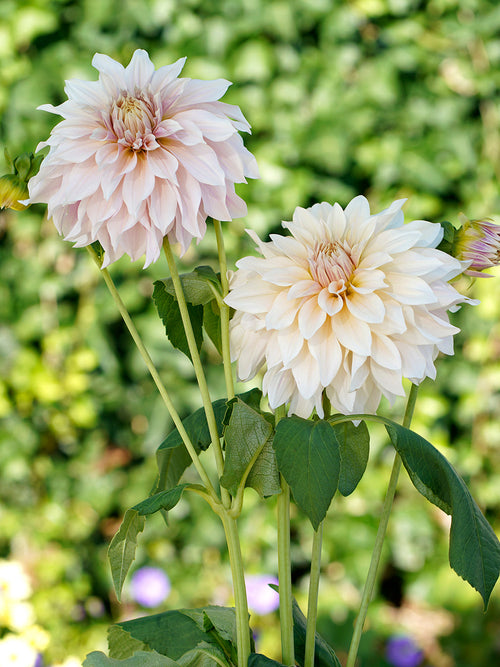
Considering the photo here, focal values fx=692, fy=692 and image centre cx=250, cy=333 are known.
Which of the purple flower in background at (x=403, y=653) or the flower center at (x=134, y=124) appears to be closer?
the flower center at (x=134, y=124)

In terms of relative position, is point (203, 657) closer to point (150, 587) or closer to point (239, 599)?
point (239, 599)

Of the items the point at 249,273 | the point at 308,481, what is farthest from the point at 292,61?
the point at 308,481

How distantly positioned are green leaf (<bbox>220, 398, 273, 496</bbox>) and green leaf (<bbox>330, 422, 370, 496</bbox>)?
0.06 meters

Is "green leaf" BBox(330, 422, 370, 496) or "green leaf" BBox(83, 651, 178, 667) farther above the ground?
"green leaf" BBox(330, 422, 370, 496)

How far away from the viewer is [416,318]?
45 cm

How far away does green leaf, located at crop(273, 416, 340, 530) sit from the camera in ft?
1.39

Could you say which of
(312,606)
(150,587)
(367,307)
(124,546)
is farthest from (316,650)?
(150,587)

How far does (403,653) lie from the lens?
5.09 ft

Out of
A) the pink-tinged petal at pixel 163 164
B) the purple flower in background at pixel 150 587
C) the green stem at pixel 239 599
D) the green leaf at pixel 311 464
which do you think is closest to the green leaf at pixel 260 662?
the green stem at pixel 239 599

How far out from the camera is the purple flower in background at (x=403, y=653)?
1.54 metres

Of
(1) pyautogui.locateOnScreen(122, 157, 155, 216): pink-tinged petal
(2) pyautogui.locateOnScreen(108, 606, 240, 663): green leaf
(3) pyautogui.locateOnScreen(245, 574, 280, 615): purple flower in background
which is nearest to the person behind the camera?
(1) pyautogui.locateOnScreen(122, 157, 155, 216): pink-tinged petal

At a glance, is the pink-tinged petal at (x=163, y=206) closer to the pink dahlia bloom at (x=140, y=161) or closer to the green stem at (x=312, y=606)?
the pink dahlia bloom at (x=140, y=161)

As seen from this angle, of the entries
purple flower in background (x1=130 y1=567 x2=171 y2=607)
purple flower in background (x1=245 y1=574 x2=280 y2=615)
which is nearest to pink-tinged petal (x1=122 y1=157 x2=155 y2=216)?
purple flower in background (x1=245 y1=574 x2=280 y2=615)

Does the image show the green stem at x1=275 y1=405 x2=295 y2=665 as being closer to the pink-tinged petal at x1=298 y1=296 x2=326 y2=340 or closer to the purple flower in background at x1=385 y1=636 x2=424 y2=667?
the pink-tinged petal at x1=298 y1=296 x2=326 y2=340
